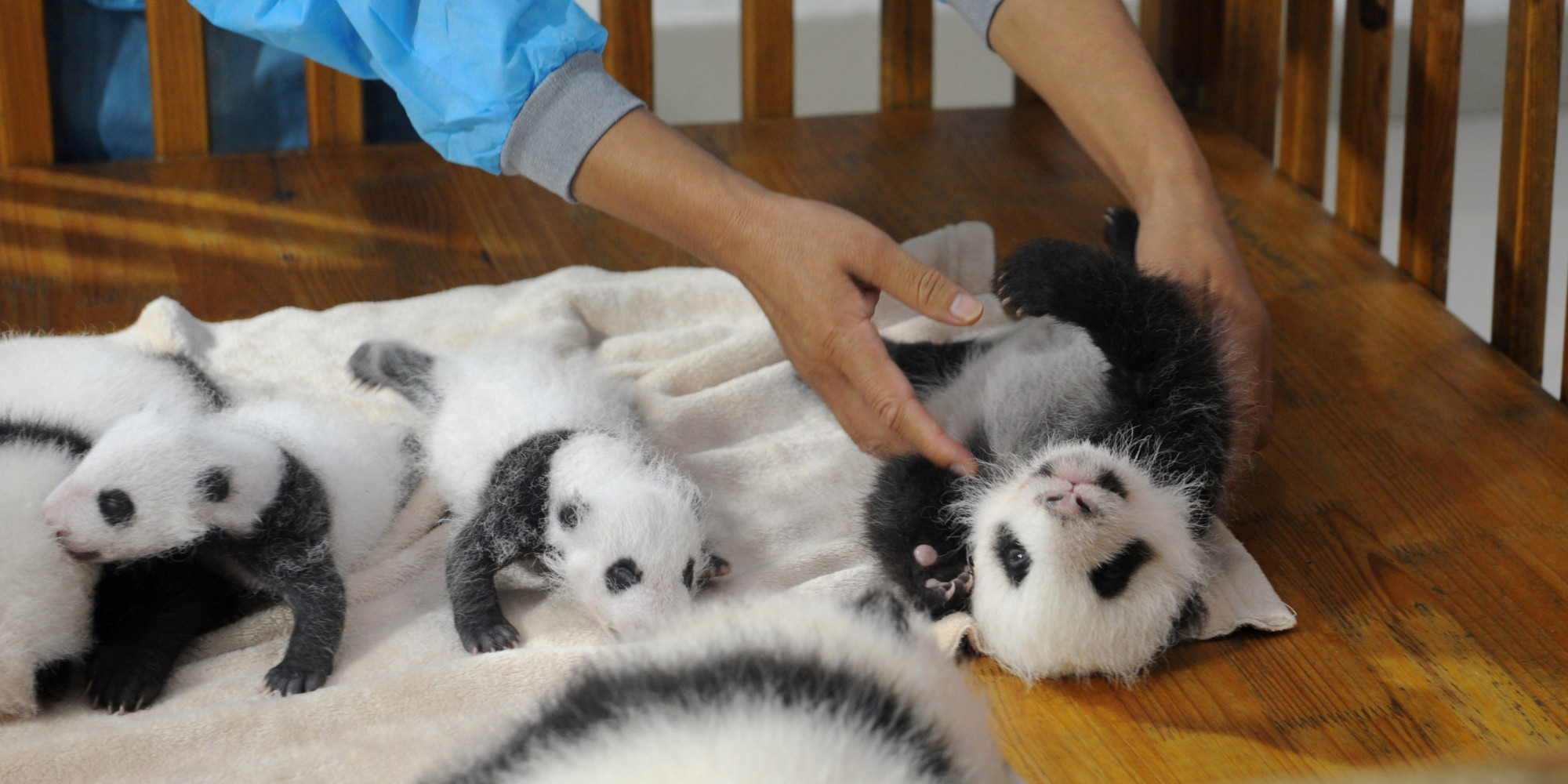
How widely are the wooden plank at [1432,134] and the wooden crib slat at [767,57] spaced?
1.15 m

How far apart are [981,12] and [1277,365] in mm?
671

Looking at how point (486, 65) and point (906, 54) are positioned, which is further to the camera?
point (906, 54)

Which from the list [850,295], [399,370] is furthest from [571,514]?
[399,370]

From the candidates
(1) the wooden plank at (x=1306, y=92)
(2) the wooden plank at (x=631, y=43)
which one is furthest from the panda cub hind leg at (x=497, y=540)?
(1) the wooden plank at (x=1306, y=92)

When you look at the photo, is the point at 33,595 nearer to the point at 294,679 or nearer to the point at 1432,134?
the point at 294,679

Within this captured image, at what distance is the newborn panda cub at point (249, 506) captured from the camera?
1229mm

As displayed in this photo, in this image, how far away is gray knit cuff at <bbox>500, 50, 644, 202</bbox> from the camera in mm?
1469

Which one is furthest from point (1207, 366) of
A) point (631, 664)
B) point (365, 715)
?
point (365, 715)

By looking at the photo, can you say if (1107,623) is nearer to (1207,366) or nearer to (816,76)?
(1207,366)

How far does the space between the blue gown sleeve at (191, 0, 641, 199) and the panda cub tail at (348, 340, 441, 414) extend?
0.29 metres

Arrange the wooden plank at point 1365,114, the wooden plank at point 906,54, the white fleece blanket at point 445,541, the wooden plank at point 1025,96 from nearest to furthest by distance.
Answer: the white fleece blanket at point 445,541, the wooden plank at point 1365,114, the wooden plank at point 906,54, the wooden plank at point 1025,96

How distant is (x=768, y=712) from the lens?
0.70m

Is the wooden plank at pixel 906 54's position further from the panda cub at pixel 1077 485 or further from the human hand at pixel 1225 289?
the panda cub at pixel 1077 485

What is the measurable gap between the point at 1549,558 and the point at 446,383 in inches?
52.0
